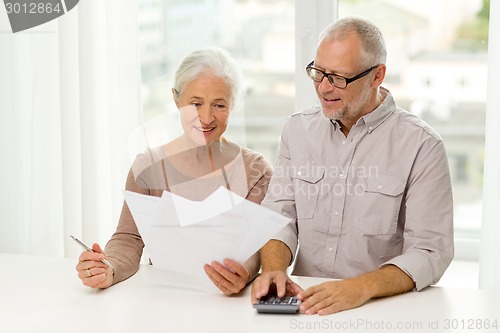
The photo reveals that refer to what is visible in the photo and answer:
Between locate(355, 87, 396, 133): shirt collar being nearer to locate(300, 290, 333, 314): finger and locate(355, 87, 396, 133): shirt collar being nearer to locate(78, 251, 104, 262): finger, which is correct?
locate(300, 290, 333, 314): finger

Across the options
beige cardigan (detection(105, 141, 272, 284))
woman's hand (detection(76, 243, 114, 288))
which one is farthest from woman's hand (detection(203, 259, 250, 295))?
beige cardigan (detection(105, 141, 272, 284))

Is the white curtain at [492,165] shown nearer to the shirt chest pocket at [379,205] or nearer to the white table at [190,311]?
the shirt chest pocket at [379,205]

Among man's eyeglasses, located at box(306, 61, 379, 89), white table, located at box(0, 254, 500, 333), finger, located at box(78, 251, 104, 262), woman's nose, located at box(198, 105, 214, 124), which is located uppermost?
man's eyeglasses, located at box(306, 61, 379, 89)

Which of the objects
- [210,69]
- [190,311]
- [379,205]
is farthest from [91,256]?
[379,205]

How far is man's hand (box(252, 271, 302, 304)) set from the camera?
1730mm

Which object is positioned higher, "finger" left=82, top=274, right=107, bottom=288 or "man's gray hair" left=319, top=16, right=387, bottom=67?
"man's gray hair" left=319, top=16, right=387, bottom=67

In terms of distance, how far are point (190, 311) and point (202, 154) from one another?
2.22 feet

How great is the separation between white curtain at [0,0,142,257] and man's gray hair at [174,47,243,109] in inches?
22.4

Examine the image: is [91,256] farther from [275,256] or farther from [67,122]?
[67,122]

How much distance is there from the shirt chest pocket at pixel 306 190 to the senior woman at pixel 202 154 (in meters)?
0.12

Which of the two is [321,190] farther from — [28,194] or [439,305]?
[28,194]

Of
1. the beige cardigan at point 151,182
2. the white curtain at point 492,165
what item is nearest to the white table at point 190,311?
the beige cardigan at point 151,182

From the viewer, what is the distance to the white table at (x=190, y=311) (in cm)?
161

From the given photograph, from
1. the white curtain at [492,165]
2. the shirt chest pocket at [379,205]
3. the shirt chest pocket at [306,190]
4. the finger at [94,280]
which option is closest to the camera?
the finger at [94,280]
